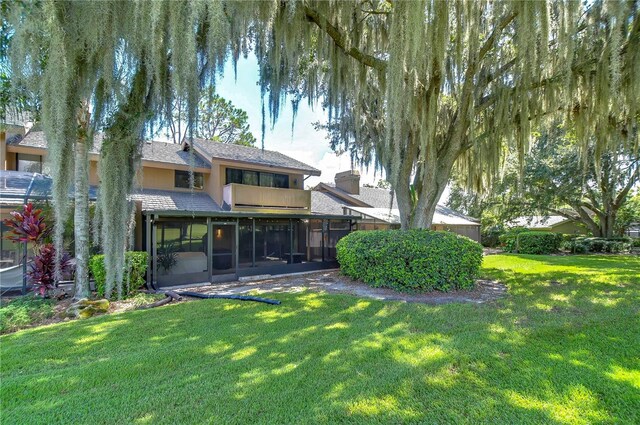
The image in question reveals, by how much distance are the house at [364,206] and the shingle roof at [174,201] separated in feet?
17.8

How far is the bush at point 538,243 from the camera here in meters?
18.0

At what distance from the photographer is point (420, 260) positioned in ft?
24.4

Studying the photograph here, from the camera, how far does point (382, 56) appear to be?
28.6ft

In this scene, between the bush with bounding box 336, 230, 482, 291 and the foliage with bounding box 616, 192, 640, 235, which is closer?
the bush with bounding box 336, 230, 482, 291

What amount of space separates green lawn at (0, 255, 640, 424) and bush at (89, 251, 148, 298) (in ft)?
6.20

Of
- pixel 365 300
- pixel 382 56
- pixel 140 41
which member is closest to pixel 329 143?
pixel 382 56

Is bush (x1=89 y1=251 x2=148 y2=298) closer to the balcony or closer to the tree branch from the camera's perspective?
the balcony

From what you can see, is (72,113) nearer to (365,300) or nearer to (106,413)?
(106,413)

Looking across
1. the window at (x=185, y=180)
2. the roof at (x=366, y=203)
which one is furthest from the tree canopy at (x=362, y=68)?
→ the window at (x=185, y=180)

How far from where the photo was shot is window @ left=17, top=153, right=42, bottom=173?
1009cm

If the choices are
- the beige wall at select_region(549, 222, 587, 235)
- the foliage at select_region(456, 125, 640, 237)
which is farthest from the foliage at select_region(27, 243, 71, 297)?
the beige wall at select_region(549, 222, 587, 235)

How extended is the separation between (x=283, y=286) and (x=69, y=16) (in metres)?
6.79

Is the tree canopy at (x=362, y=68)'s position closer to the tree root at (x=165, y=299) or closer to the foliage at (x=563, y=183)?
the tree root at (x=165, y=299)

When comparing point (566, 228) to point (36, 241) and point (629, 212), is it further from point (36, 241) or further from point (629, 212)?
point (36, 241)
